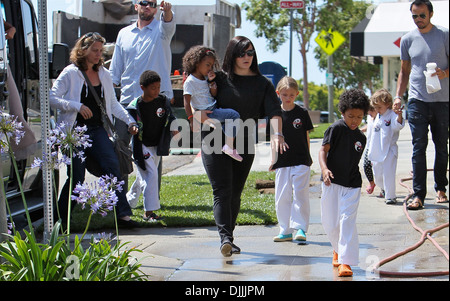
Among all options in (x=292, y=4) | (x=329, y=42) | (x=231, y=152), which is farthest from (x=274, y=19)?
(x=231, y=152)

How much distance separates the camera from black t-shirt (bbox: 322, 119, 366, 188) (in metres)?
5.69

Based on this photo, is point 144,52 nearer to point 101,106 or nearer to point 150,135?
point 150,135

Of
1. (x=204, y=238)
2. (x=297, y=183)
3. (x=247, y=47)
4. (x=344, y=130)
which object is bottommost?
(x=204, y=238)

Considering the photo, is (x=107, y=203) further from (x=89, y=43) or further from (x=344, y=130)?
(x=89, y=43)

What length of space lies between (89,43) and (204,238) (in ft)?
7.07

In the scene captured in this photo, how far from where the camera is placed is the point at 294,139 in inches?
281

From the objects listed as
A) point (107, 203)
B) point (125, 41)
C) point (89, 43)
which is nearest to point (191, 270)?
point (107, 203)

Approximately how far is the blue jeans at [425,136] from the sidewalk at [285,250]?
0.28m

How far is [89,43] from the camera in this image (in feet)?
24.2

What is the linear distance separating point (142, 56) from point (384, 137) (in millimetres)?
2949

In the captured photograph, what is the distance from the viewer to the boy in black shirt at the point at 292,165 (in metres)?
7.04

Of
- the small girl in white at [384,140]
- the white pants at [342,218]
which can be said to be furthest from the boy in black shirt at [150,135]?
the white pants at [342,218]

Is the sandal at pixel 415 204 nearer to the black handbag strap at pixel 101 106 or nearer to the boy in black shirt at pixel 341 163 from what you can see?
the boy in black shirt at pixel 341 163

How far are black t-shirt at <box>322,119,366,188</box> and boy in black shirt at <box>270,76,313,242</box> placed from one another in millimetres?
1298
